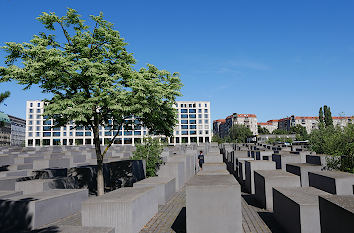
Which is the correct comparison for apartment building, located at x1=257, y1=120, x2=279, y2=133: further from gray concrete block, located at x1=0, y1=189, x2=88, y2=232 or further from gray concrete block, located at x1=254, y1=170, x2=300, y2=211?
gray concrete block, located at x1=0, y1=189, x2=88, y2=232

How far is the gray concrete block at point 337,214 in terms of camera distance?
10.3 ft

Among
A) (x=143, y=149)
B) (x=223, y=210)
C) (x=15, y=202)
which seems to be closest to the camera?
(x=223, y=210)

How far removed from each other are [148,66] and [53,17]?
487 cm

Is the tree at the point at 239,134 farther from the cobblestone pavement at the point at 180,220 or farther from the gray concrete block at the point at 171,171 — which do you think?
the cobblestone pavement at the point at 180,220

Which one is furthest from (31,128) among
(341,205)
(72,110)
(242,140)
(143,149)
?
(341,205)

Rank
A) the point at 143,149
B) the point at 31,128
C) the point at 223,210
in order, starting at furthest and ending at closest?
the point at 31,128 < the point at 143,149 < the point at 223,210

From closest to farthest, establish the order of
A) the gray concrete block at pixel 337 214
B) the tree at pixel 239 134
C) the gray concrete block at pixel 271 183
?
the gray concrete block at pixel 337 214, the gray concrete block at pixel 271 183, the tree at pixel 239 134

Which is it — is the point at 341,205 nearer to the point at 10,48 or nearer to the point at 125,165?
the point at 10,48

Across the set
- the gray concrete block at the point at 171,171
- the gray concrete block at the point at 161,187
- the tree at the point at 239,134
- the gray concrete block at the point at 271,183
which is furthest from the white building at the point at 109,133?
the gray concrete block at the point at 271,183

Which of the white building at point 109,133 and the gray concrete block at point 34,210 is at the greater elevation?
the white building at point 109,133

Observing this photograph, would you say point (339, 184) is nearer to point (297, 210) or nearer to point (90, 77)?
point (297, 210)

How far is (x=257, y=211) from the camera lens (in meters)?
9.53

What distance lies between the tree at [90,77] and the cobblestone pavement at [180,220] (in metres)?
3.64

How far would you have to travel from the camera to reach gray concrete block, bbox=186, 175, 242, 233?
623 cm
